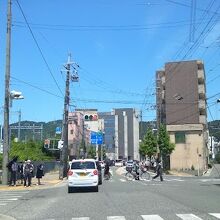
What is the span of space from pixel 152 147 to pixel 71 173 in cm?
6175

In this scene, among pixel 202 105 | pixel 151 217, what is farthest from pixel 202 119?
pixel 151 217

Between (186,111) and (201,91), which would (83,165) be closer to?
(186,111)

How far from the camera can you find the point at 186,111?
86.7 meters

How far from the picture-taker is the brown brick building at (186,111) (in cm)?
8406

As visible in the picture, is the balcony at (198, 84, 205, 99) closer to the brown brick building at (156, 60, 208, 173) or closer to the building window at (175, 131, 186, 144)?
the brown brick building at (156, 60, 208, 173)

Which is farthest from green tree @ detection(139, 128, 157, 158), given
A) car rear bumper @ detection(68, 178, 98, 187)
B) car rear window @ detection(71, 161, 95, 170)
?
car rear bumper @ detection(68, 178, 98, 187)

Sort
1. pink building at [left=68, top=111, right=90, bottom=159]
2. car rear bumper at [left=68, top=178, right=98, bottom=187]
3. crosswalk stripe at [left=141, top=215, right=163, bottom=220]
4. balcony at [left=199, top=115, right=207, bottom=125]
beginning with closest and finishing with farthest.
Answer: crosswalk stripe at [left=141, top=215, right=163, bottom=220] → car rear bumper at [left=68, top=178, right=98, bottom=187] → balcony at [left=199, top=115, right=207, bottom=125] → pink building at [left=68, top=111, right=90, bottom=159]

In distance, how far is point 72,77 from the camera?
58.0 m

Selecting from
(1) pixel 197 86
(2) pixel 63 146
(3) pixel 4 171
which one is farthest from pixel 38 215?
(1) pixel 197 86

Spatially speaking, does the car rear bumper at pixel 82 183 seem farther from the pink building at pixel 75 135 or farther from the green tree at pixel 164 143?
the pink building at pixel 75 135

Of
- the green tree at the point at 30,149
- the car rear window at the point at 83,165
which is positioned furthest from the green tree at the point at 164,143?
the car rear window at the point at 83,165

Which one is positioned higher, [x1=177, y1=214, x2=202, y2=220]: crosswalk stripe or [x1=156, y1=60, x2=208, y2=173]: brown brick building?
[x1=156, y1=60, x2=208, y2=173]: brown brick building

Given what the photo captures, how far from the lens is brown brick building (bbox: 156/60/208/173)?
84.1 metres

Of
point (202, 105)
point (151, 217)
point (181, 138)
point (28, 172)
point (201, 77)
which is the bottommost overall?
point (151, 217)
